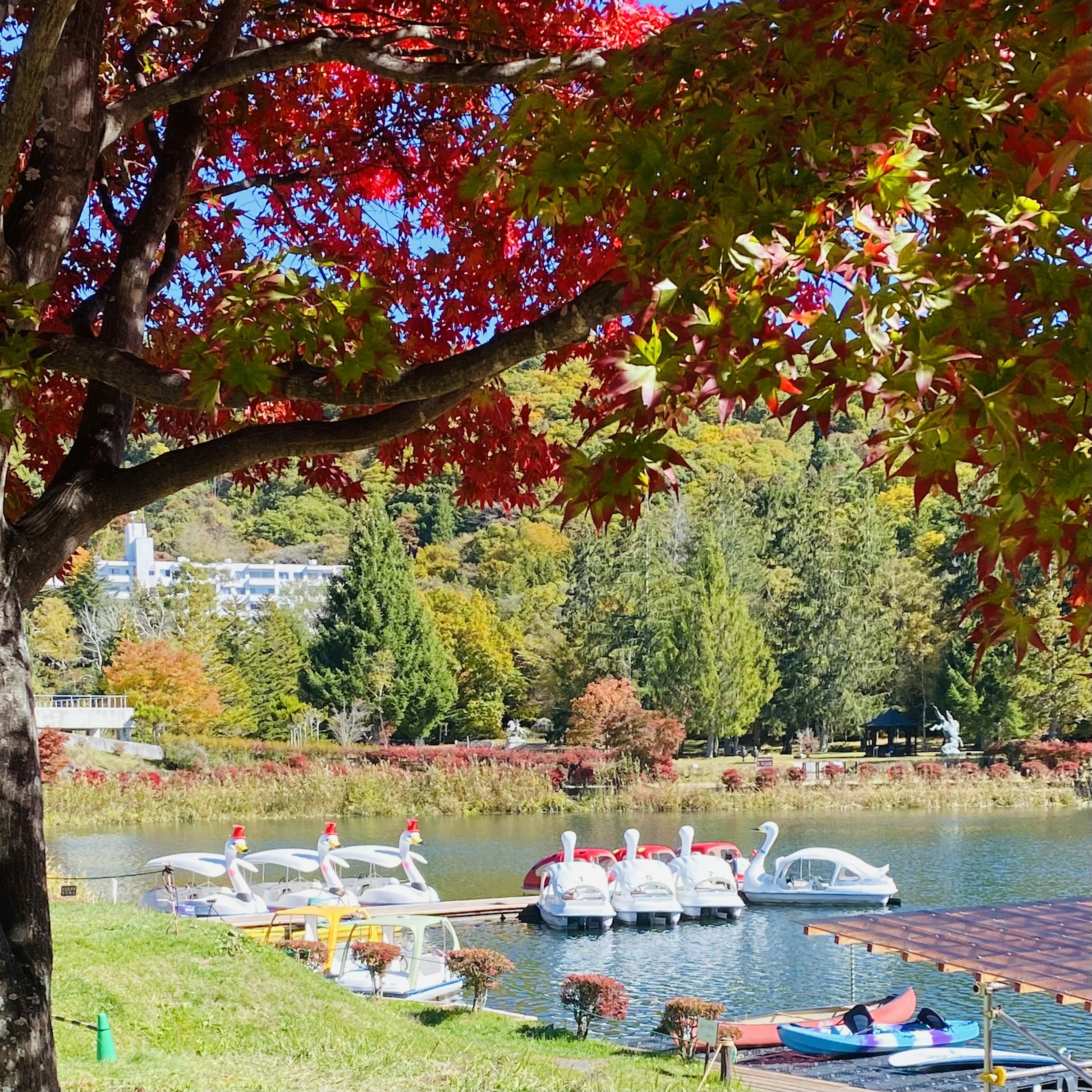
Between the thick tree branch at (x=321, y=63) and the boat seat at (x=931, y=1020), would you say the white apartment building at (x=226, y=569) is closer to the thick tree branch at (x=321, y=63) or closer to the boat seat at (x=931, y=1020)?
the boat seat at (x=931, y=1020)

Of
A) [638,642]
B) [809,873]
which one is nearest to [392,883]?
[809,873]

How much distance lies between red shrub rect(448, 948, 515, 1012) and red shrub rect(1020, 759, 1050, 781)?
64.4ft

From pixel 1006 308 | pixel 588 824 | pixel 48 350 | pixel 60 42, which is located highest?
pixel 60 42

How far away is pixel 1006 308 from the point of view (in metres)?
1.49

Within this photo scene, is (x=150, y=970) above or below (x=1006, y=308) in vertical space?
below

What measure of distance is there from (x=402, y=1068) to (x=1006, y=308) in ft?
16.3

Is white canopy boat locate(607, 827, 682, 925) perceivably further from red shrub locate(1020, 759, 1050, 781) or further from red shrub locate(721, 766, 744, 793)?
red shrub locate(1020, 759, 1050, 781)

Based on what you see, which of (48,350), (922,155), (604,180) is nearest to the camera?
(922,155)

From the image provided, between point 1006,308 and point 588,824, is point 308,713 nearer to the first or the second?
point 588,824

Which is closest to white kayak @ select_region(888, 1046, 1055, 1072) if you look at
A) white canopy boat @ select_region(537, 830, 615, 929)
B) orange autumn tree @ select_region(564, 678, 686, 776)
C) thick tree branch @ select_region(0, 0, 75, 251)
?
white canopy boat @ select_region(537, 830, 615, 929)

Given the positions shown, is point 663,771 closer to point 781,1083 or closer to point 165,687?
point 165,687

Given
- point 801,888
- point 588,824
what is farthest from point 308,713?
point 801,888

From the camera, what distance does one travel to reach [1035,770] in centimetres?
2673

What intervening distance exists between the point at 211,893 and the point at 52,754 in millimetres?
7465
